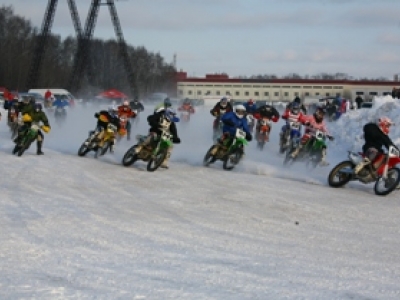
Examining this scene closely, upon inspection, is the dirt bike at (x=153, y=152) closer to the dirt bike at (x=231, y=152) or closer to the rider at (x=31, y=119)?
the dirt bike at (x=231, y=152)

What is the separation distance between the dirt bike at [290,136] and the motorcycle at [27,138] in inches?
287

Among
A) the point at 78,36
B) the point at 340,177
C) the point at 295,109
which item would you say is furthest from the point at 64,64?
the point at 340,177

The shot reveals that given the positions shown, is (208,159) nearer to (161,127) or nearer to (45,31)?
(161,127)

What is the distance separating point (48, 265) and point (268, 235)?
3729mm

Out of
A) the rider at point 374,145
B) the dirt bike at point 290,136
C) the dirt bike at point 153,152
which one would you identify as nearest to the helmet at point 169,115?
the dirt bike at point 153,152

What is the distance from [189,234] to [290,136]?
45.9 feet

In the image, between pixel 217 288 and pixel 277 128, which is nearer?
pixel 217 288

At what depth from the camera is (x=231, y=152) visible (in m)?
20.0

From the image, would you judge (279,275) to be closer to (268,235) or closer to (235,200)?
(268,235)

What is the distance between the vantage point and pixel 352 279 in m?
7.85

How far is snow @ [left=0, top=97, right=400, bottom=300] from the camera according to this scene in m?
7.27

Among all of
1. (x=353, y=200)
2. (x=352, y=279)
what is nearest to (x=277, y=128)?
(x=353, y=200)

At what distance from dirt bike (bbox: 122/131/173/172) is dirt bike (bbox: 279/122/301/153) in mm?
4956

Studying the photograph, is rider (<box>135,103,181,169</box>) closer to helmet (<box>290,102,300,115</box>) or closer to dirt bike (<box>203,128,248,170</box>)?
dirt bike (<box>203,128,248,170</box>)
